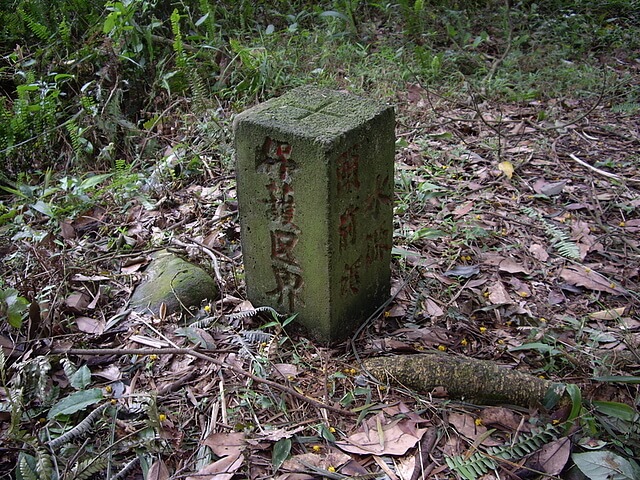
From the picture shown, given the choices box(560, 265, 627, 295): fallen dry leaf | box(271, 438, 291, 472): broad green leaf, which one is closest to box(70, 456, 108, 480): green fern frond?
box(271, 438, 291, 472): broad green leaf

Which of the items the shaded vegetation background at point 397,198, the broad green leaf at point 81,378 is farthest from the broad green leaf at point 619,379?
the broad green leaf at point 81,378

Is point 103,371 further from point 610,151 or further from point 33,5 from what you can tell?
point 33,5

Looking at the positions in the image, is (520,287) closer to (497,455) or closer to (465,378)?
(465,378)

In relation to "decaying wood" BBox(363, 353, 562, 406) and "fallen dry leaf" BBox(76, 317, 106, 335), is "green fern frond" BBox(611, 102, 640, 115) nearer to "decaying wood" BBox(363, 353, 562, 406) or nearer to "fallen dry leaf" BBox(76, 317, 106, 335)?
"decaying wood" BBox(363, 353, 562, 406)

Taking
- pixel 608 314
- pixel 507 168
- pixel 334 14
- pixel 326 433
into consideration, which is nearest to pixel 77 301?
pixel 326 433

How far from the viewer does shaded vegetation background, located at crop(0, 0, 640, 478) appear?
216 cm

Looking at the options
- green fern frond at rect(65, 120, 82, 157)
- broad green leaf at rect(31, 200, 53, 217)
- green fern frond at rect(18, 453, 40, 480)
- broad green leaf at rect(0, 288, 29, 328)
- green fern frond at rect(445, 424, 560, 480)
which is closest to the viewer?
green fern frond at rect(18, 453, 40, 480)

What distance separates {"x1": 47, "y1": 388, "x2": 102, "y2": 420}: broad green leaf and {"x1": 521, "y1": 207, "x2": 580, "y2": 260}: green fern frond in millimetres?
2234

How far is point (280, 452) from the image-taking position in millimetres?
2020

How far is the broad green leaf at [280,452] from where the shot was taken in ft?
6.52

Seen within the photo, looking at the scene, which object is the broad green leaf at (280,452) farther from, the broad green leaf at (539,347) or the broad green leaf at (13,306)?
the broad green leaf at (13,306)

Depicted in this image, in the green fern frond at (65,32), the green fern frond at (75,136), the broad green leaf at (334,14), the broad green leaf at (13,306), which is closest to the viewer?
the broad green leaf at (13,306)

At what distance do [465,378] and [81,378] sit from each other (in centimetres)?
141

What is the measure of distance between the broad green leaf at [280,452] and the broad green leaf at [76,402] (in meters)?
0.66
